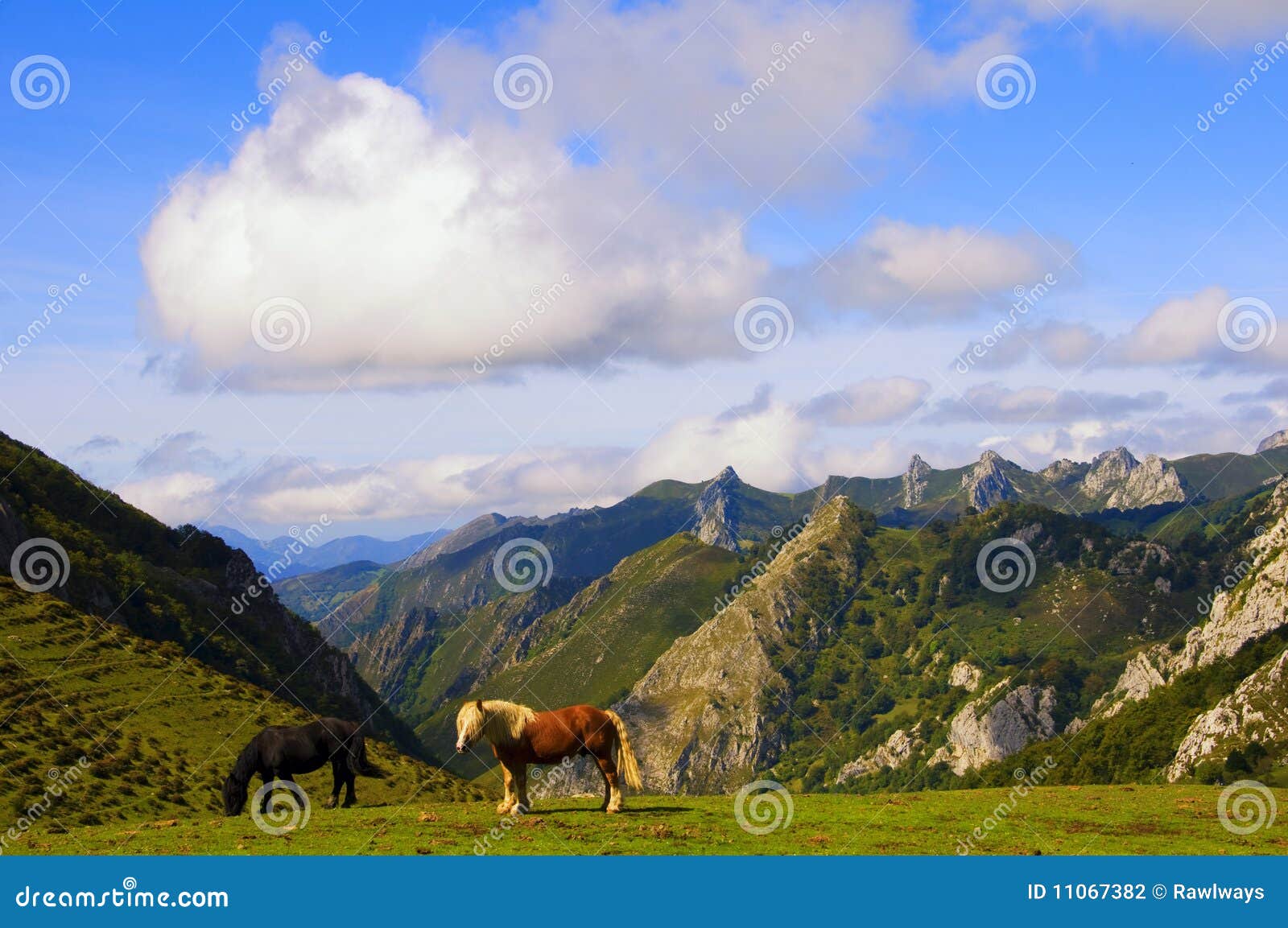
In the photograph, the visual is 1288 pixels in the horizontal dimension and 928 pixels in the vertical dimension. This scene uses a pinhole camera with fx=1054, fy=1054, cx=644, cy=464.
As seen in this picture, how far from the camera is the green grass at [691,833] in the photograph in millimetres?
28891

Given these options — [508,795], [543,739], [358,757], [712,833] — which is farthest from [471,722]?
[358,757]

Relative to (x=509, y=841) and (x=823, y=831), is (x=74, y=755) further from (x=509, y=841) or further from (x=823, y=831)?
(x=823, y=831)

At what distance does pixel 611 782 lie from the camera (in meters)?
32.7

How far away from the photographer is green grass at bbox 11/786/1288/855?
28.9 meters

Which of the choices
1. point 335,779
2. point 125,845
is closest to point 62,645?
point 335,779

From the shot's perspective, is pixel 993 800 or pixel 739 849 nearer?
pixel 739 849

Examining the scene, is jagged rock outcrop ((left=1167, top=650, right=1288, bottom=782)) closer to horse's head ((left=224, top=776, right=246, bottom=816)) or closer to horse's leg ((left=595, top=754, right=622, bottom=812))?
horse's leg ((left=595, top=754, right=622, bottom=812))

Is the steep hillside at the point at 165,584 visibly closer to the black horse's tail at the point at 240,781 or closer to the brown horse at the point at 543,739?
the black horse's tail at the point at 240,781

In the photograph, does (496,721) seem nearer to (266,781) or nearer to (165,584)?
(266,781)

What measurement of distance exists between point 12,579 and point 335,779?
60776 mm

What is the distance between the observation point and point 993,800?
38781mm

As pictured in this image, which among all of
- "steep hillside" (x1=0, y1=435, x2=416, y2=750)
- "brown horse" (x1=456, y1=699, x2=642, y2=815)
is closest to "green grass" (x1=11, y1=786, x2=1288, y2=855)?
"brown horse" (x1=456, y1=699, x2=642, y2=815)

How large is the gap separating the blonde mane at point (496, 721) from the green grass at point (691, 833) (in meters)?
2.45

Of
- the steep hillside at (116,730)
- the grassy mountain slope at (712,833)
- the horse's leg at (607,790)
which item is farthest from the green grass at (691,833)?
the steep hillside at (116,730)
